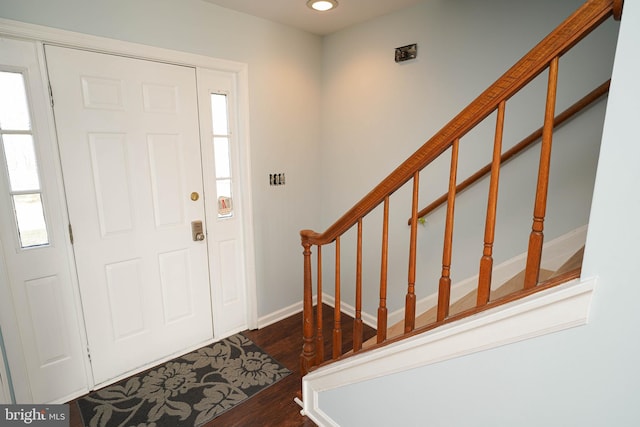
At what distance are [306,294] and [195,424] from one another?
3.19 feet

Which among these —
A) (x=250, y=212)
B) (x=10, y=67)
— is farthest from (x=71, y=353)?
(x=10, y=67)

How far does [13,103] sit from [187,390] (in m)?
1.93

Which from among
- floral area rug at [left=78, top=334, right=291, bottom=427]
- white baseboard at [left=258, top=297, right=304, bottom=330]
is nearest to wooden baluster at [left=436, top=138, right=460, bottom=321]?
floral area rug at [left=78, top=334, right=291, bottom=427]

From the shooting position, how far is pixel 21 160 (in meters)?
1.75

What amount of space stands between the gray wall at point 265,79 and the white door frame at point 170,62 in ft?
0.14

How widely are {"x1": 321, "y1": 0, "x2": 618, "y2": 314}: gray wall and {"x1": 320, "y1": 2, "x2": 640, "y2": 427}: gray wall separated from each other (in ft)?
3.96

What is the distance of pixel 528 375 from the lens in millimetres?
941

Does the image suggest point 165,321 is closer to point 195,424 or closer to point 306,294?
point 195,424

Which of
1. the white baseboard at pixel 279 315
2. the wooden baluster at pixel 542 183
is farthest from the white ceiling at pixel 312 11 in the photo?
the white baseboard at pixel 279 315

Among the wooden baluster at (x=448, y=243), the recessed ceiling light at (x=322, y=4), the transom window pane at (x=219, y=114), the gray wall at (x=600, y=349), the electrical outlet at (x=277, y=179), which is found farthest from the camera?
the electrical outlet at (x=277, y=179)

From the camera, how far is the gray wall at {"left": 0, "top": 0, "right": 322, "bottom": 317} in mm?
1866

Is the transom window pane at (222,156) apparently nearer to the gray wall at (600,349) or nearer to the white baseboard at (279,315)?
the white baseboard at (279,315)

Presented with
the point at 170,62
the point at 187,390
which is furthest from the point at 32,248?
the point at 170,62

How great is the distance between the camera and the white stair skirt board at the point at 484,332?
0.84m
